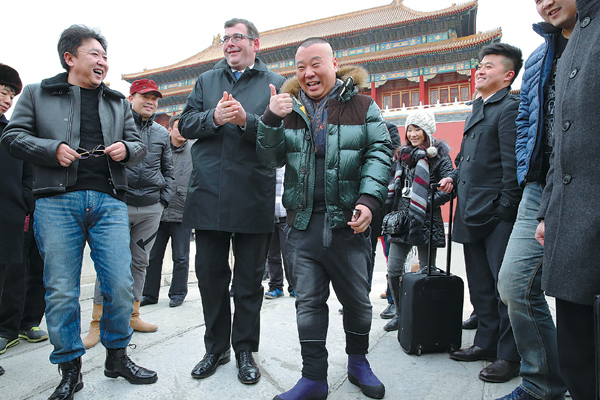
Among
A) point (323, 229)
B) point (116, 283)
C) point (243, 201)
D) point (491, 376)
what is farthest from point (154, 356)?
point (491, 376)

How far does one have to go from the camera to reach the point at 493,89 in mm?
2559

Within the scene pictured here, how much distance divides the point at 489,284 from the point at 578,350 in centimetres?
130

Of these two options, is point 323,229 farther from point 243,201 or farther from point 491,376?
point 491,376

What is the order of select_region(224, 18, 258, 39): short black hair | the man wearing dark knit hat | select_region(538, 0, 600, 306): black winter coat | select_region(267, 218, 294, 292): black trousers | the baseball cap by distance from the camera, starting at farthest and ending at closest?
select_region(267, 218, 294, 292): black trousers
the baseball cap
the man wearing dark knit hat
select_region(224, 18, 258, 39): short black hair
select_region(538, 0, 600, 306): black winter coat

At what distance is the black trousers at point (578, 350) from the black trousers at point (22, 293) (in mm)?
2963

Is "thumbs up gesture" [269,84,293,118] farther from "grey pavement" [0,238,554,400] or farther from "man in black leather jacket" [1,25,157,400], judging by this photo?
"grey pavement" [0,238,554,400]

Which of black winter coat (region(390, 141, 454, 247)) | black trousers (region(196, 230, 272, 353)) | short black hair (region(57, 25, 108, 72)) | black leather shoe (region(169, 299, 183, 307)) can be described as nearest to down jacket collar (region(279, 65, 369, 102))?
black trousers (region(196, 230, 272, 353))

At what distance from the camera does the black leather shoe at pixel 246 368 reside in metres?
2.04

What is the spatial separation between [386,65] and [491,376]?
763 inches

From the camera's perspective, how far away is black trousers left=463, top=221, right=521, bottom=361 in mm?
2250

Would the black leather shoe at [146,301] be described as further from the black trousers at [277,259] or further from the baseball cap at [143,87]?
the baseball cap at [143,87]

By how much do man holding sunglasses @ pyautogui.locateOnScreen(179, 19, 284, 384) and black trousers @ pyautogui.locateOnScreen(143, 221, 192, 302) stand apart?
5.45 feet

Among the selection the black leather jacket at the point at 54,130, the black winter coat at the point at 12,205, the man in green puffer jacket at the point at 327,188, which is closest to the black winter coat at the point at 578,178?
the man in green puffer jacket at the point at 327,188

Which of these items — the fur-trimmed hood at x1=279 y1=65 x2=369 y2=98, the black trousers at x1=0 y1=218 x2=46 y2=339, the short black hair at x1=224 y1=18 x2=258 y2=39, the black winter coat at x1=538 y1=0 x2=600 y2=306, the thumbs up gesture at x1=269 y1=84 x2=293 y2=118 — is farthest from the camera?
the black trousers at x1=0 y1=218 x2=46 y2=339
